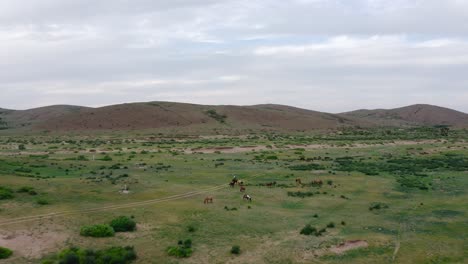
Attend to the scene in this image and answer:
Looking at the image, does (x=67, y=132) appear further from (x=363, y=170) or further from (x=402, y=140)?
(x=363, y=170)

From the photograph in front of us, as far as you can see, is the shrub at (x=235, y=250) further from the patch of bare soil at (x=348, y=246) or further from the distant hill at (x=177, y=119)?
the distant hill at (x=177, y=119)

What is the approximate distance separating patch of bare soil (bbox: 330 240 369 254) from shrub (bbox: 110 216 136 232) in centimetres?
1218

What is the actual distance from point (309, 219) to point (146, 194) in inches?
584

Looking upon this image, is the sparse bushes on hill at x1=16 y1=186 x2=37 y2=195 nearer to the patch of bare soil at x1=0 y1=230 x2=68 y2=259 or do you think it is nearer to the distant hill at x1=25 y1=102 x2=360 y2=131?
the patch of bare soil at x1=0 y1=230 x2=68 y2=259

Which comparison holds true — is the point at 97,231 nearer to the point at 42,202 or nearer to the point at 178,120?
the point at 42,202

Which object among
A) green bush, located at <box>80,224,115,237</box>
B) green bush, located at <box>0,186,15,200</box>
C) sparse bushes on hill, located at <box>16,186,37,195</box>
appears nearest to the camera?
green bush, located at <box>80,224,115,237</box>

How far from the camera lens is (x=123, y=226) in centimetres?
2869

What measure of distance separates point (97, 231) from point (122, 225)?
1.79 meters

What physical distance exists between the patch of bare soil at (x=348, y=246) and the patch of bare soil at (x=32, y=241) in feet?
50.4

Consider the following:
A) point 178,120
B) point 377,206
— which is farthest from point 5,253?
point 178,120

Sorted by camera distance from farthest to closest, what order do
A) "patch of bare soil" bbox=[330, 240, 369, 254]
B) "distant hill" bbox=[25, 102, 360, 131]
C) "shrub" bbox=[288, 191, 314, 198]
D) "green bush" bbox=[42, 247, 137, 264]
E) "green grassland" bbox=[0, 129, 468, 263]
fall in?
1. "distant hill" bbox=[25, 102, 360, 131]
2. "shrub" bbox=[288, 191, 314, 198]
3. "patch of bare soil" bbox=[330, 240, 369, 254]
4. "green grassland" bbox=[0, 129, 468, 263]
5. "green bush" bbox=[42, 247, 137, 264]

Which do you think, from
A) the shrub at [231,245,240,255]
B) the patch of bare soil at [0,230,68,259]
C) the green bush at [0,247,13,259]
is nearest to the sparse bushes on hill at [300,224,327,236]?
the shrub at [231,245,240,255]

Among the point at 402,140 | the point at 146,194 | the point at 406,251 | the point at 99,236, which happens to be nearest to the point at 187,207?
the point at 146,194

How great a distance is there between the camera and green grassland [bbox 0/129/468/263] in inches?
1012
